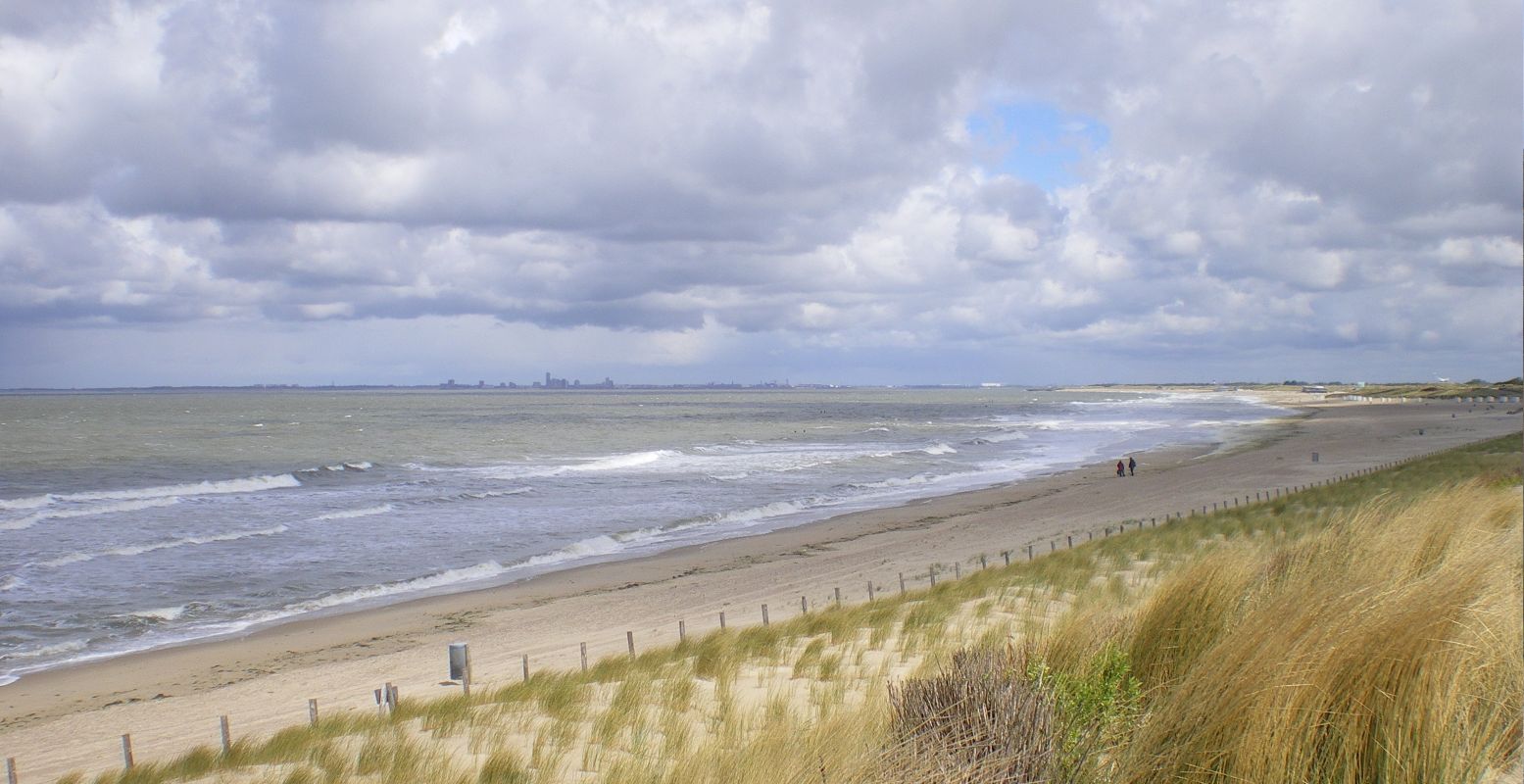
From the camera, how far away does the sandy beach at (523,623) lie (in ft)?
43.7

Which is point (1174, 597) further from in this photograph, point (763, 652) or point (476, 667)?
point (476, 667)

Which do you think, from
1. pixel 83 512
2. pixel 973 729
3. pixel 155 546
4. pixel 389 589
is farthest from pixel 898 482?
pixel 973 729

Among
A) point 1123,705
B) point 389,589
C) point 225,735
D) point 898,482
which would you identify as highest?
point 1123,705

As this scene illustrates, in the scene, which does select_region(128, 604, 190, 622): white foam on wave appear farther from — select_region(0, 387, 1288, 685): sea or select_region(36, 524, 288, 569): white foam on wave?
select_region(36, 524, 288, 569): white foam on wave

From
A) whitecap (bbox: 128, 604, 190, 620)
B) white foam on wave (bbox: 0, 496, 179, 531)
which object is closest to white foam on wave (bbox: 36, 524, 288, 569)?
whitecap (bbox: 128, 604, 190, 620)

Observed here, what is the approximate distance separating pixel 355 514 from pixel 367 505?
253 cm

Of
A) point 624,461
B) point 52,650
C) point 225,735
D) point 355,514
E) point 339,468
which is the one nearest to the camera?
point 225,735

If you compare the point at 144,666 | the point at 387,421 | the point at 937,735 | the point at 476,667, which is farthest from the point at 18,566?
the point at 387,421

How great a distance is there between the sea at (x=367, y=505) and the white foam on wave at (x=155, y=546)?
4.6 inches

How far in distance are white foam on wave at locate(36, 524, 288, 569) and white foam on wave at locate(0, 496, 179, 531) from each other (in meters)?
7.09

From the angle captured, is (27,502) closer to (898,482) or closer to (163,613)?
(163,613)

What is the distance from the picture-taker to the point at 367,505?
37.3 meters

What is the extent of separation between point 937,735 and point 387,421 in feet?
376

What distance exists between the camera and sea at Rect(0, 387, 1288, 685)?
21547mm
